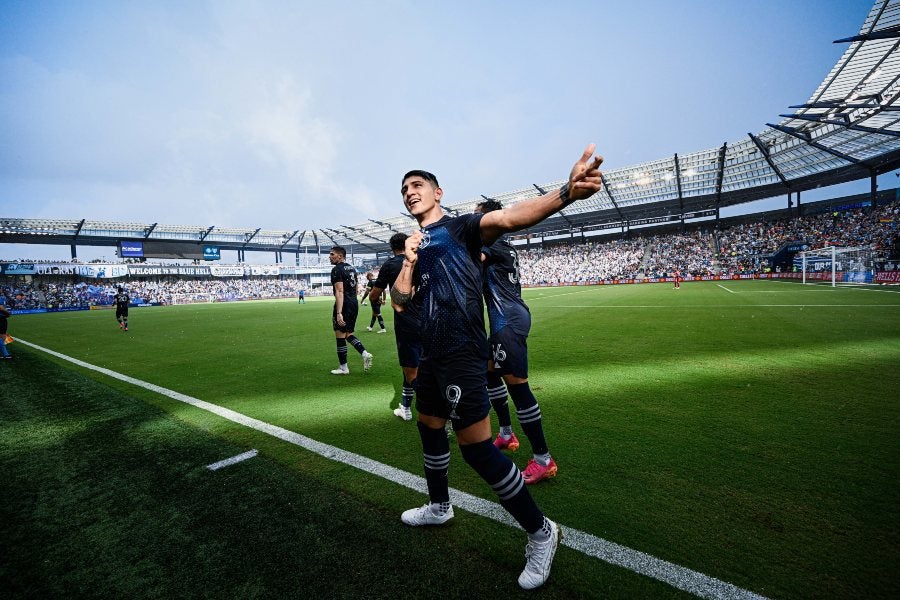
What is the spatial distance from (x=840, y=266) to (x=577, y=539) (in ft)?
131

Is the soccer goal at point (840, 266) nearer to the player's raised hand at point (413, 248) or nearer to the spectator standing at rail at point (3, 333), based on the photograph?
the player's raised hand at point (413, 248)

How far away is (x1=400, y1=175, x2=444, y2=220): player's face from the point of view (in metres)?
2.35

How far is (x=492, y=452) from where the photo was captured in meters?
2.05

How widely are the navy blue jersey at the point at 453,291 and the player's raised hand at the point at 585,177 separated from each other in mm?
554

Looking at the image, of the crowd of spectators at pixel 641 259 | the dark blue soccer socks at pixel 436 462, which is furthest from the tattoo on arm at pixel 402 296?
the crowd of spectators at pixel 641 259

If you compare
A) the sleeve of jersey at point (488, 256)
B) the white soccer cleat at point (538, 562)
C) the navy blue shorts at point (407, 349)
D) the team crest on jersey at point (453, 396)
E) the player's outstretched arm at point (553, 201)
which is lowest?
the white soccer cleat at point (538, 562)

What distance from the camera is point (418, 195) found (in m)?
2.35

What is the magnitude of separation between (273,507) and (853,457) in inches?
179

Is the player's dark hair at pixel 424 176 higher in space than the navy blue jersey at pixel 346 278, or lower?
higher

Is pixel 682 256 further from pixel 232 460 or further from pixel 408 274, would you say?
pixel 232 460

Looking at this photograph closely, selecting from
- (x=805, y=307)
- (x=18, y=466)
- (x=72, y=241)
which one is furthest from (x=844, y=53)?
(x=72, y=241)

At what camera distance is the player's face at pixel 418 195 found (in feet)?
7.70

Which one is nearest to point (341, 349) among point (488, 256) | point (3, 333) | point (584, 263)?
point (488, 256)

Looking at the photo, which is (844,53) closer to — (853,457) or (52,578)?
(853,457)
